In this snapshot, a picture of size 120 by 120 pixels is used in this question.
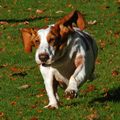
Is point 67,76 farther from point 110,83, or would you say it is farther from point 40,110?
point 110,83

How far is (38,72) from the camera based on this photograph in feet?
27.5

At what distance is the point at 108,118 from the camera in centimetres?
488

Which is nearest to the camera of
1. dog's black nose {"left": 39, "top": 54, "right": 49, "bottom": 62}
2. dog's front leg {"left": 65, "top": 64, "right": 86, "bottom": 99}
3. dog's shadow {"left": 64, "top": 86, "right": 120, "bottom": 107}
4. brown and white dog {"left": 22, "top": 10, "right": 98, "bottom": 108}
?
dog's black nose {"left": 39, "top": 54, "right": 49, "bottom": 62}

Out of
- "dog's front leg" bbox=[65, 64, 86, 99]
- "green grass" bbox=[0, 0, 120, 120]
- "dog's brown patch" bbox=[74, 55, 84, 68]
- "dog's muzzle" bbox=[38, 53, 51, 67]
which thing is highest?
"dog's muzzle" bbox=[38, 53, 51, 67]

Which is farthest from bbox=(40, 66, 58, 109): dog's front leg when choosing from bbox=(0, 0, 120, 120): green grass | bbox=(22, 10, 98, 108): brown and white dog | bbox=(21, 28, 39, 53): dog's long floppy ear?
bbox=(21, 28, 39, 53): dog's long floppy ear

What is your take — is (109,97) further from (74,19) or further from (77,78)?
(74,19)

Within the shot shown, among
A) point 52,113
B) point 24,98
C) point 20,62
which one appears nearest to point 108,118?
point 52,113

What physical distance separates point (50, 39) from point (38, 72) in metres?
3.88

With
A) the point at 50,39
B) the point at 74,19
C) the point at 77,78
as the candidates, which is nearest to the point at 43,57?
the point at 50,39

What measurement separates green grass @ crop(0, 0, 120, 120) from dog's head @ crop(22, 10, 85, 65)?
1.08 metres

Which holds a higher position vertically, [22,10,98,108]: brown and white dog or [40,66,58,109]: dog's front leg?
[22,10,98,108]: brown and white dog

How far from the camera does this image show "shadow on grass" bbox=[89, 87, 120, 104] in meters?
6.01

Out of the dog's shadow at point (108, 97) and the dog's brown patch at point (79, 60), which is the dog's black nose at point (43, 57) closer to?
the dog's brown patch at point (79, 60)

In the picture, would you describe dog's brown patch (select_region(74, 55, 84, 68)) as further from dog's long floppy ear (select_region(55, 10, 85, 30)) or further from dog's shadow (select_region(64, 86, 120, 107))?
dog's shadow (select_region(64, 86, 120, 107))
